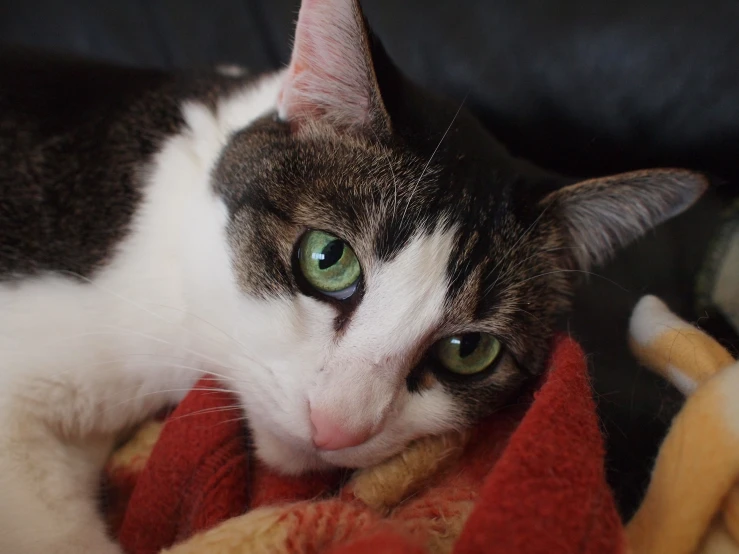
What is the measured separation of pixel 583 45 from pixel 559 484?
1382 mm

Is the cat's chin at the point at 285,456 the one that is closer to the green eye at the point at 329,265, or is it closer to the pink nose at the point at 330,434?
the pink nose at the point at 330,434

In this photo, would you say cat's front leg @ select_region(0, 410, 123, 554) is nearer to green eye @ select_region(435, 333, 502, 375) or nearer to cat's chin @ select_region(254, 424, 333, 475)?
cat's chin @ select_region(254, 424, 333, 475)

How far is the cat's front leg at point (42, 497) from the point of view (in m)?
0.85

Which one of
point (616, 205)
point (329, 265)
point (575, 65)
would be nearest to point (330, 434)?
point (329, 265)

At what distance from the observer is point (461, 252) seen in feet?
3.02

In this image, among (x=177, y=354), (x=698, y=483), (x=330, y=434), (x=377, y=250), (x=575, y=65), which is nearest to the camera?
(x=698, y=483)

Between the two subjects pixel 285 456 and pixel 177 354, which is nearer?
pixel 285 456

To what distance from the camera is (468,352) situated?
0.96 meters

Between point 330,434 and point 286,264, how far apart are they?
1.00 feet

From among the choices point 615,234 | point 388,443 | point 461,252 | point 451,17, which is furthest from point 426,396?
point 451,17

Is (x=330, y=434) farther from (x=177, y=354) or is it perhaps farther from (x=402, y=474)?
(x=177, y=354)

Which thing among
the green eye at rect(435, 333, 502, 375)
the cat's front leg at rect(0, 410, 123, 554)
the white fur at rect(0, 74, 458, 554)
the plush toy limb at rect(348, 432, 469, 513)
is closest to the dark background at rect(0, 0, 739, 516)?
the green eye at rect(435, 333, 502, 375)

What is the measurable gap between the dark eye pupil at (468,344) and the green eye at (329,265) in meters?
0.21

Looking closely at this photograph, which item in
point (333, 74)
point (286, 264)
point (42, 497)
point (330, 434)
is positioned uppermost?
point (333, 74)
